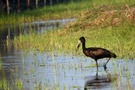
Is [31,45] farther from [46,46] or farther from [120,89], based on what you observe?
[120,89]

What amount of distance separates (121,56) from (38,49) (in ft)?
17.4

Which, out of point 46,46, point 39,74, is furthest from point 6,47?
point 39,74

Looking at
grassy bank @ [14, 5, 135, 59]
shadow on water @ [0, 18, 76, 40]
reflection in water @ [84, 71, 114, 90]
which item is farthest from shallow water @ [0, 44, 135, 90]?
shadow on water @ [0, 18, 76, 40]

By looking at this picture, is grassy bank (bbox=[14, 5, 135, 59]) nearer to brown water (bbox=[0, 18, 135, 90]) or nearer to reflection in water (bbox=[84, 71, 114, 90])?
brown water (bbox=[0, 18, 135, 90])

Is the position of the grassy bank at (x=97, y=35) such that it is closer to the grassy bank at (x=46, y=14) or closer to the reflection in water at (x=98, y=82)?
the reflection in water at (x=98, y=82)

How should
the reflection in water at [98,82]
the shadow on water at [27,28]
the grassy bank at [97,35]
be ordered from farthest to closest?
the shadow on water at [27,28]
the grassy bank at [97,35]
the reflection in water at [98,82]

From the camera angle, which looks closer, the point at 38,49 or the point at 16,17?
the point at 38,49

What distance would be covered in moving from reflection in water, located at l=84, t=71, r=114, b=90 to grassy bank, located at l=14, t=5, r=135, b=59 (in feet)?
10.1

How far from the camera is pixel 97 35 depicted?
25297mm

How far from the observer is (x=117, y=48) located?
21609mm

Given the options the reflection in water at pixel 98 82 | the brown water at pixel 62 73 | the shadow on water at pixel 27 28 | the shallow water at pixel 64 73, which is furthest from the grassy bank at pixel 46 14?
the reflection in water at pixel 98 82

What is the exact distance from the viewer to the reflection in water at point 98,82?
1573 centimetres

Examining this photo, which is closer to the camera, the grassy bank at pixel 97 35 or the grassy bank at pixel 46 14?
the grassy bank at pixel 97 35

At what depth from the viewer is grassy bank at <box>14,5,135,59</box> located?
73.8 ft
